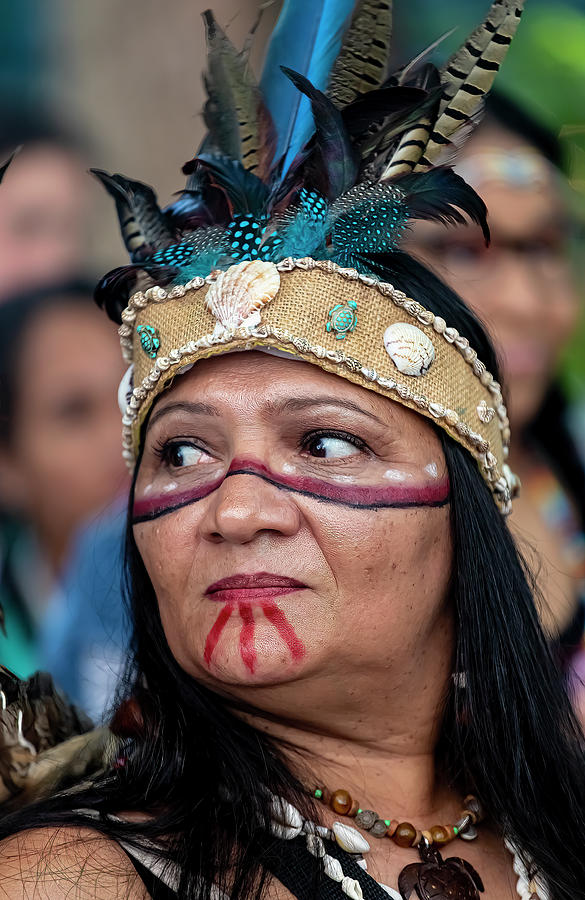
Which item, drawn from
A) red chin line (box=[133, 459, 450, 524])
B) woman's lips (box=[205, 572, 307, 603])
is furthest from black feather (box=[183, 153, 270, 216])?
woman's lips (box=[205, 572, 307, 603])

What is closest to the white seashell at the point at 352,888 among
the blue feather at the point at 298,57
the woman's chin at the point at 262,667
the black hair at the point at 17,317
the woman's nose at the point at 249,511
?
the woman's chin at the point at 262,667

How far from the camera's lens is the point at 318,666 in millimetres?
2039

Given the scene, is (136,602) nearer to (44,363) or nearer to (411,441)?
(411,441)

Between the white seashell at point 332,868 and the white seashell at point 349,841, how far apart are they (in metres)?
0.04

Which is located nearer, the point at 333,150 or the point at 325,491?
the point at 325,491

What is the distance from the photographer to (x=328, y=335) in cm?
221

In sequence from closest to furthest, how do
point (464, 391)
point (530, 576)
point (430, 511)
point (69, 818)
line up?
point (69, 818)
point (430, 511)
point (464, 391)
point (530, 576)

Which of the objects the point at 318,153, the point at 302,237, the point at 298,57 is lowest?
the point at 302,237

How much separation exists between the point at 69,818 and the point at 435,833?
0.79 m

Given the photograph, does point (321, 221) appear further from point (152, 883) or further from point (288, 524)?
point (152, 883)

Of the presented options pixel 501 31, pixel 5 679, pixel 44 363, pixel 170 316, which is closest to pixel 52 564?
pixel 44 363

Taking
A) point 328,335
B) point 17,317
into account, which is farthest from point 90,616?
point 328,335

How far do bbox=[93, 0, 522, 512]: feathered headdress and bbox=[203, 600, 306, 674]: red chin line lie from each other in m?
0.52

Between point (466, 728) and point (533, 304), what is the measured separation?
1.95 metres
